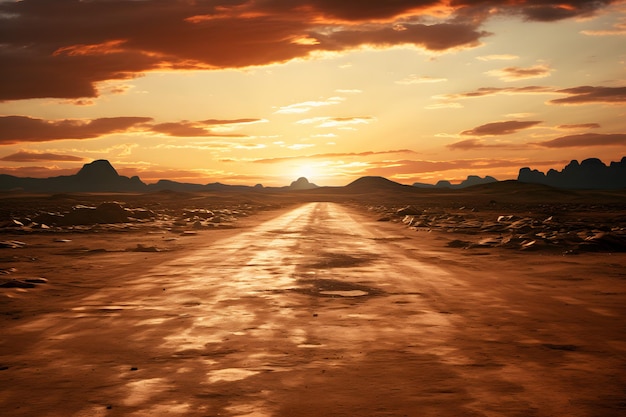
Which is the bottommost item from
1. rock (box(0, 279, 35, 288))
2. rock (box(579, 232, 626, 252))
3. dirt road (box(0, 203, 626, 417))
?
rock (box(0, 279, 35, 288))

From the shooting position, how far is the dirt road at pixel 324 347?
575 cm

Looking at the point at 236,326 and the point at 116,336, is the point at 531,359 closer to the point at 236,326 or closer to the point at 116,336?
the point at 236,326

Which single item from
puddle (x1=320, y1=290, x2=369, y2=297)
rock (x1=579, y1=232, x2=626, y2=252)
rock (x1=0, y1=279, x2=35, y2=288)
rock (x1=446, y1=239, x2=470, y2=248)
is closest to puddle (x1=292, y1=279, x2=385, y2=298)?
puddle (x1=320, y1=290, x2=369, y2=297)

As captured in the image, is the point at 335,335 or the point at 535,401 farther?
→ the point at 335,335

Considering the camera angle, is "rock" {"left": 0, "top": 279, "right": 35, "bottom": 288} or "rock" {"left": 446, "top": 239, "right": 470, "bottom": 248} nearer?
"rock" {"left": 0, "top": 279, "right": 35, "bottom": 288}

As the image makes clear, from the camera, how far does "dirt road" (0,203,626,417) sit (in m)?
5.75

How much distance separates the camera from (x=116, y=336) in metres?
8.67

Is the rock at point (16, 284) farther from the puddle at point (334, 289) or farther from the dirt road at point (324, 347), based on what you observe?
the puddle at point (334, 289)

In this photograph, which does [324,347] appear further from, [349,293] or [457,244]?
[457,244]

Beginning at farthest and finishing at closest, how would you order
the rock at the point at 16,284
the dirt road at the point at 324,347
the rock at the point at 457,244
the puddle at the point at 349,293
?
the rock at the point at 457,244 < the rock at the point at 16,284 < the puddle at the point at 349,293 < the dirt road at the point at 324,347

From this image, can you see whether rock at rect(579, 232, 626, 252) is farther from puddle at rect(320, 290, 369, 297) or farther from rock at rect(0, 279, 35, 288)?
rock at rect(0, 279, 35, 288)

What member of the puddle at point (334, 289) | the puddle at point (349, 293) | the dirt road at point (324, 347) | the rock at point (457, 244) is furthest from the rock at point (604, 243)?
the puddle at point (349, 293)

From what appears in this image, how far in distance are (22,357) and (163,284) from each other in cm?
644

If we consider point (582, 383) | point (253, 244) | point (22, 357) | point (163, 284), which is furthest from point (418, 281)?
point (253, 244)
